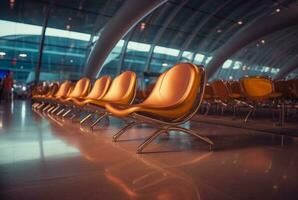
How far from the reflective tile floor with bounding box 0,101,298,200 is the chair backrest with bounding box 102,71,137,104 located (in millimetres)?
898

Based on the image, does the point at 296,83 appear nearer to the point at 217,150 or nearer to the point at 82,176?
the point at 217,150

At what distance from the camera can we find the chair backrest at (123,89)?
422cm

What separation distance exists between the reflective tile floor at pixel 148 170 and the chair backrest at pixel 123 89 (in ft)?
2.95

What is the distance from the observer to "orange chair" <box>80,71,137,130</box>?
13.8 feet

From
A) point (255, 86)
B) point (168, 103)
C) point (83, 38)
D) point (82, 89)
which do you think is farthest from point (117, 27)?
point (168, 103)

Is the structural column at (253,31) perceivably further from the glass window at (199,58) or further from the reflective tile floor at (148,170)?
the reflective tile floor at (148,170)

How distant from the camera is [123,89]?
4.62 meters

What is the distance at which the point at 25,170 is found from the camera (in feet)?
6.96

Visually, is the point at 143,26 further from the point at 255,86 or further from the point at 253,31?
the point at 255,86

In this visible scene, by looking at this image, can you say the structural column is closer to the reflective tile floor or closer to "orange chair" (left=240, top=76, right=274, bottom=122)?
"orange chair" (left=240, top=76, right=274, bottom=122)

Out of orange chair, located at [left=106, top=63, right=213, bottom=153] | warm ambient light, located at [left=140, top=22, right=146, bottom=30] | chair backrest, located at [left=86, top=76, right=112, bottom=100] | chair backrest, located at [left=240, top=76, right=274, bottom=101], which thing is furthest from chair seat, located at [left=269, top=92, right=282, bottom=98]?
warm ambient light, located at [left=140, top=22, right=146, bottom=30]

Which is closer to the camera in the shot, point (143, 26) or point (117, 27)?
point (117, 27)

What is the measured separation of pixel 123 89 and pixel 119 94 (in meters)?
0.10

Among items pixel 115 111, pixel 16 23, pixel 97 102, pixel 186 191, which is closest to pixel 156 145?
pixel 115 111
